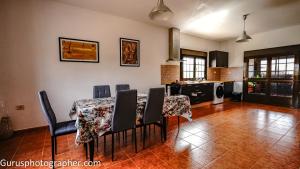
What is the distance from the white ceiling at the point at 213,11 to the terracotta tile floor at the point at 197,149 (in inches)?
95.7

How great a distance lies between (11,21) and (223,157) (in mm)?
4116

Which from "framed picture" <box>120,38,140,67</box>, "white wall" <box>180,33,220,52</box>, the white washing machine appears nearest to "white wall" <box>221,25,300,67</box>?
"white wall" <box>180,33,220,52</box>

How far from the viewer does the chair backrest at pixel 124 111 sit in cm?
187

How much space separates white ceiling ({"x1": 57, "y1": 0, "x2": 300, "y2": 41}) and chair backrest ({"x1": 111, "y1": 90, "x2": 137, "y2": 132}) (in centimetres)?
213

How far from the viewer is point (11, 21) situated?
8.68 ft

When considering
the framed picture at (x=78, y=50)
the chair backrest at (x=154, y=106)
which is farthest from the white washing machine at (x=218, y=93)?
the framed picture at (x=78, y=50)

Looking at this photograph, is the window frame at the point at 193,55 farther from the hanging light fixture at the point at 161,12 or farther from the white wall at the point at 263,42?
the hanging light fixture at the point at 161,12

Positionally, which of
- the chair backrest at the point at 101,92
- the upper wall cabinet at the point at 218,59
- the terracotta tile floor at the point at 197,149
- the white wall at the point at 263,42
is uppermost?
the white wall at the point at 263,42

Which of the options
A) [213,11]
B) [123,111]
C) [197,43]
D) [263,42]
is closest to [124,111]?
[123,111]

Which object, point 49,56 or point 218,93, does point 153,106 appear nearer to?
point 49,56

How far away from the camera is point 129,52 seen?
3.98 metres

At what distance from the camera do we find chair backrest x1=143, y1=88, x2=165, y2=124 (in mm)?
2170

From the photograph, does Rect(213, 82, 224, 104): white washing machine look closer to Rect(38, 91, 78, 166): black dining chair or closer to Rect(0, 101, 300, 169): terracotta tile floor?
Result: Rect(0, 101, 300, 169): terracotta tile floor

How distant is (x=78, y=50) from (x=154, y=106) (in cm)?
222
